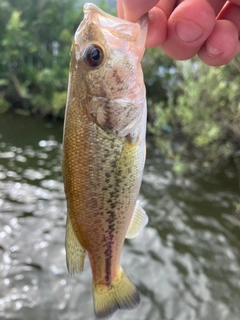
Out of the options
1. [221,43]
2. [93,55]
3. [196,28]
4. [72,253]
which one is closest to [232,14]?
[221,43]

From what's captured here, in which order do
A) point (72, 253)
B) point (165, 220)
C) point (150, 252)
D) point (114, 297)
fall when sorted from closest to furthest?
point (72, 253) → point (114, 297) → point (150, 252) → point (165, 220)

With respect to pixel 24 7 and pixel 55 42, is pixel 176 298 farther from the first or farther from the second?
pixel 24 7

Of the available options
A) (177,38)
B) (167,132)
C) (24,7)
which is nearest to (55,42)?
(24,7)

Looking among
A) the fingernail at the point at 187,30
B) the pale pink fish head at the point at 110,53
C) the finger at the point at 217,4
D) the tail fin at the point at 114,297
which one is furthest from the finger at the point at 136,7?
the tail fin at the point at 114,297

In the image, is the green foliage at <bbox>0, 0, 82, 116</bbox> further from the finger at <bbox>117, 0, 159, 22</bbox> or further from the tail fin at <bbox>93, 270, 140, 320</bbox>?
the finger at <bbox>117, 0, 159, 22</bbox>

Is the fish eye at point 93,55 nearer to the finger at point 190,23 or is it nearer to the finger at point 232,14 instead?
the finger at point 190,23

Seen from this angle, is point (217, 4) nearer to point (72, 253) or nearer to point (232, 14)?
point (232, 14)
